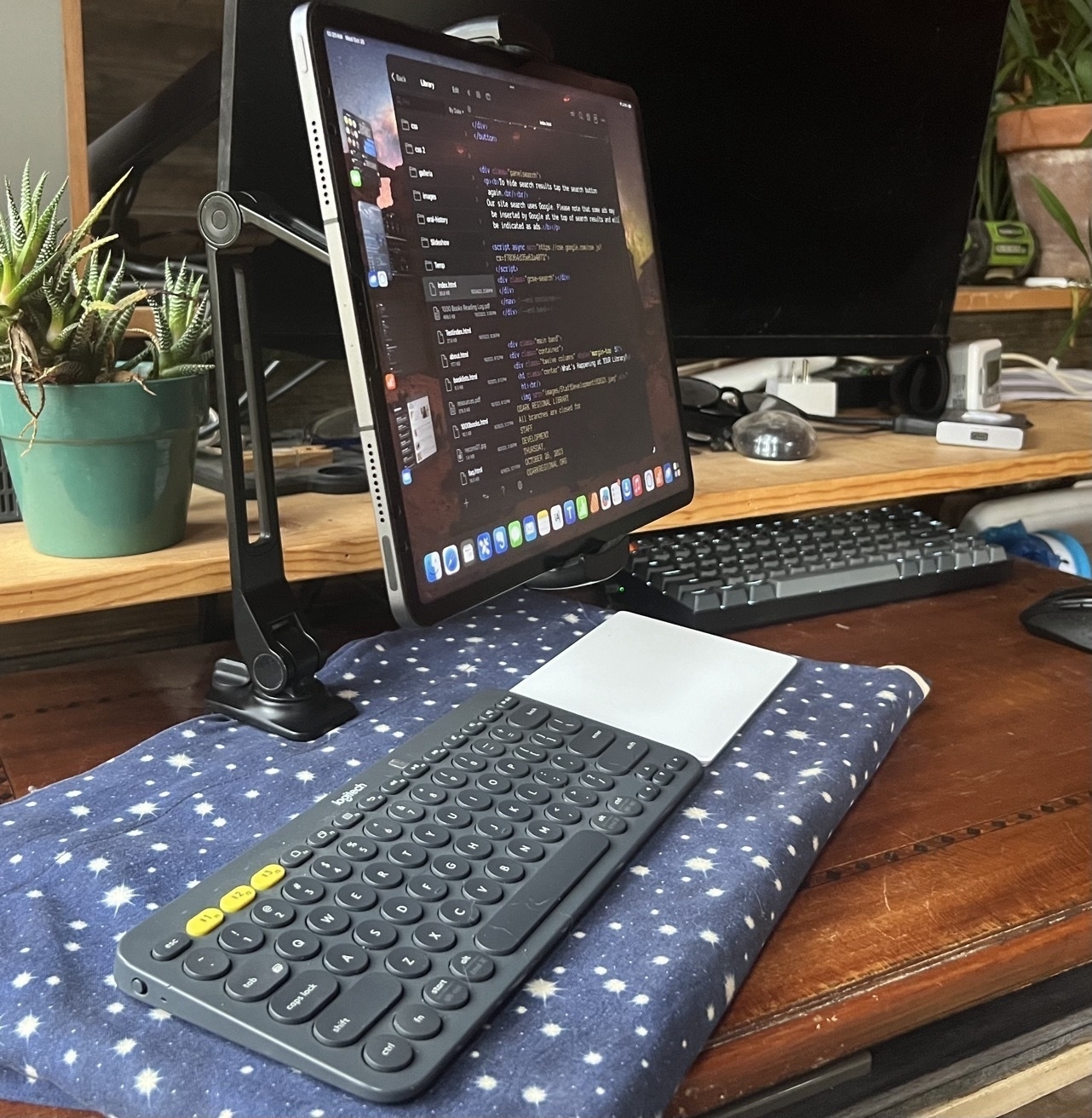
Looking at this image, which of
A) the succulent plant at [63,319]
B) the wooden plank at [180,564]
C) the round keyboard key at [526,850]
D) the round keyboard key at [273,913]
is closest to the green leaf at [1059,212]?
the wooden plank at [180,564]

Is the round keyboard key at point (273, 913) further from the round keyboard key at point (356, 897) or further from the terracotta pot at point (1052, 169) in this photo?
the terracotta pot at point (1052, 169)

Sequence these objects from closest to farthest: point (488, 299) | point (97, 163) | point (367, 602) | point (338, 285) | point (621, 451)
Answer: point (338, 285) < point (488, 299) < point (621, 451) < point (97, 163) < point (367, 602)

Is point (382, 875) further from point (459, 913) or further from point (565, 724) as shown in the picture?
point (565, 724)

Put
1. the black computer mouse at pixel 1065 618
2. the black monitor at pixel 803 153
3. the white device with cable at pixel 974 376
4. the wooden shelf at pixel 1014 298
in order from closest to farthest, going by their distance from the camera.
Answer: the black computer mouse at pixel 1065 618 → the black monitor at pixel 803 153 → the white device with cable at pixel 974 376 → the wooden shelf at pixel 1014 298

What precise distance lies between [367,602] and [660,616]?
0.29 m

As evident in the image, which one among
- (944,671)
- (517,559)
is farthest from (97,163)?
(944,671)

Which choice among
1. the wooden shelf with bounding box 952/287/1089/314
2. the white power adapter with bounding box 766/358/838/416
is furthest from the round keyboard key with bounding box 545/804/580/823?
the wooden shelf with bounding box 952/287/1089/314

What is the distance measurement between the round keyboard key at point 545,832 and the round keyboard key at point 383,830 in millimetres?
63

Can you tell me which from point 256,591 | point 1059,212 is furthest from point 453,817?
point 1059,212

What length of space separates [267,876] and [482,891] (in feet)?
0.31


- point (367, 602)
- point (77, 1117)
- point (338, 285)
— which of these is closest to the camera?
point (77, 1117)

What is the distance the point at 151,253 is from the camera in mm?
925

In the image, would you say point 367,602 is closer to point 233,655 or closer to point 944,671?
point 233,655

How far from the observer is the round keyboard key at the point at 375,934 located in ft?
1.43
